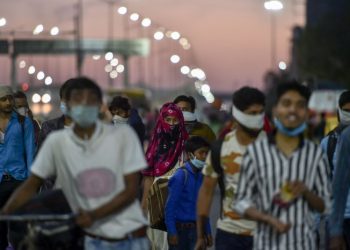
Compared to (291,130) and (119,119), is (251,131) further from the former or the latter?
(119,119)

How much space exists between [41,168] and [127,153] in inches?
20.3

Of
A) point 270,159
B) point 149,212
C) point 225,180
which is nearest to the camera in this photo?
point 270,159

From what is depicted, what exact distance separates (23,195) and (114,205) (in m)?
0.58

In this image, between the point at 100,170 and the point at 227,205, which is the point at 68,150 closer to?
the point at 100,170

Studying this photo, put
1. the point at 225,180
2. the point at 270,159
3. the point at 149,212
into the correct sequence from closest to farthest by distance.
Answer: the point at 270,159 < the point at 225,180 < the point at 149,212

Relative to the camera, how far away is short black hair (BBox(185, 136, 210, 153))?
10641 mm

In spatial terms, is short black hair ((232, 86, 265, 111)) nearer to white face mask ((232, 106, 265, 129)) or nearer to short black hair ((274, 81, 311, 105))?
white face mask ((232, 106, 265, 129))

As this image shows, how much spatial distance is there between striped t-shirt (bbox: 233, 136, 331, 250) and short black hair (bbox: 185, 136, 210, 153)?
354 cm

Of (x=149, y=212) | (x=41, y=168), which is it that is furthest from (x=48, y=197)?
(x=149, y=212)

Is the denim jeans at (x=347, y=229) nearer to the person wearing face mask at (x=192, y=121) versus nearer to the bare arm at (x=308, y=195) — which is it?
the person wearing face mask at (x=192, y=121)

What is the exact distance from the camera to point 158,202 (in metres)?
11.4

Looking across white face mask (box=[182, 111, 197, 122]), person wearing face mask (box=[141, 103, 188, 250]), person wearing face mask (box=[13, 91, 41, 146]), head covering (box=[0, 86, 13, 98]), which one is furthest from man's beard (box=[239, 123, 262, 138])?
person wearing face mask (box=[13, 91, 41, 146])

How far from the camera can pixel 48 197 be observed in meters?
7.20

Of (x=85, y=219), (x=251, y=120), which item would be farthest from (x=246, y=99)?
(x=85, y=219)
